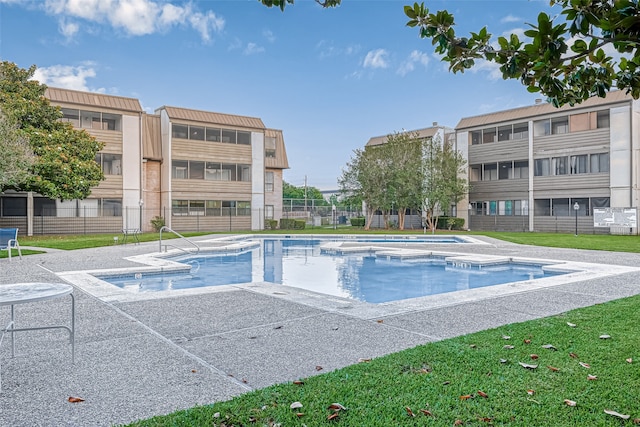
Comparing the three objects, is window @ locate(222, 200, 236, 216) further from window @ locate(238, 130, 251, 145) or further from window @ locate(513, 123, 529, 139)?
window @ locate(513, 123, 529, 139)

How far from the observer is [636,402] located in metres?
3.07

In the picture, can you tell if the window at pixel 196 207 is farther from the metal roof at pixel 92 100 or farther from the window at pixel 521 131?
the window at pixel 521 131

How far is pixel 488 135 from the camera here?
32.5 meters

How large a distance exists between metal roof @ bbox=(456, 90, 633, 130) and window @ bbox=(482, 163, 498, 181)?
290 centimetres

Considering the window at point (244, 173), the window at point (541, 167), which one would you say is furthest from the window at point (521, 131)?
the window at point (244, 173)

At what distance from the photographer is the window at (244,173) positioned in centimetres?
3256

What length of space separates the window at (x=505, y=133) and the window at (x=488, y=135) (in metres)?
0.38

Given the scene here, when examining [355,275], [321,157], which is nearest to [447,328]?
[355,275]

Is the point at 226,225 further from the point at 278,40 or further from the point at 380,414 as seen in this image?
the point at 380,414

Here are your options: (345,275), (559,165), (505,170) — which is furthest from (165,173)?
(559,165)

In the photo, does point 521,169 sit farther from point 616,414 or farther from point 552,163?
point 616,414

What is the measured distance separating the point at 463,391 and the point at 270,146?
107 ft

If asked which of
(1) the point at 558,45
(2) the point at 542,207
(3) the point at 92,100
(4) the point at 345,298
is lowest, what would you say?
(4) the point at 345,298

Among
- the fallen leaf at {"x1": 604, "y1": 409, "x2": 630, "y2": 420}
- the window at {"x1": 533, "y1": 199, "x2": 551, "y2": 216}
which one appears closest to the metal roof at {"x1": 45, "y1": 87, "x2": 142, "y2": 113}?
the window at {"x1": 533, "y1": 199, "x2": 551, "y2": 216}
